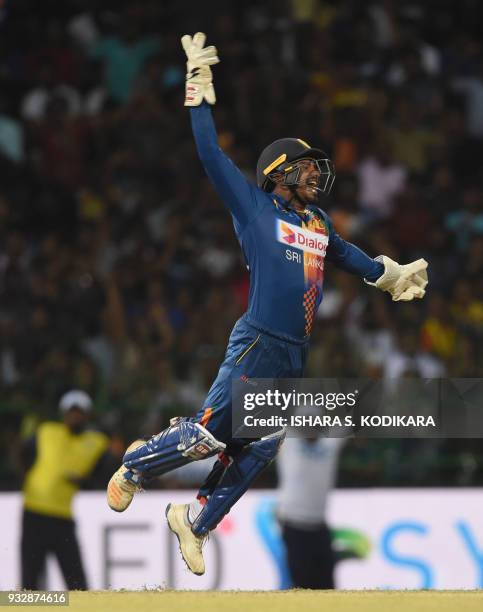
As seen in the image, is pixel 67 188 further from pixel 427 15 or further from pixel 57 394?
pixel 427 15

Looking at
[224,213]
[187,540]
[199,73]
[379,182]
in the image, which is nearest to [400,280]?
[199,73]

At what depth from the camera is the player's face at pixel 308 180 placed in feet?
28.1

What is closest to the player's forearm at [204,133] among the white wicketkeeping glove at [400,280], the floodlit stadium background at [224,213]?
the white wicketkeeping glove at [400,280]

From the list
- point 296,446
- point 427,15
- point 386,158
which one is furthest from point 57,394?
point 427,15

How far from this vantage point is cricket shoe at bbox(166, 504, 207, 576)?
863 centimetres

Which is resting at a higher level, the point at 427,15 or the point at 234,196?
the point at 427,15

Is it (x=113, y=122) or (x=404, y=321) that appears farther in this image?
(x=113, y=122)

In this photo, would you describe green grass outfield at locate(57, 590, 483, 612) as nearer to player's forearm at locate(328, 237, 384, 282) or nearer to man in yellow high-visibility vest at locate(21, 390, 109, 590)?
player's forearm at locate(328, 237, 384, 282)

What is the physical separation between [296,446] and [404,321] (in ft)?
6.63

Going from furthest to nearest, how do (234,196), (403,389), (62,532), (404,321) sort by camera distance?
(404,321), (62,532), (403,389), (234,196)

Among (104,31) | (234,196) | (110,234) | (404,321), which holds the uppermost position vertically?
(104,31)

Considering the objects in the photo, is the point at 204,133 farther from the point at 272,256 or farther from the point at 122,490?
the point at 122,490

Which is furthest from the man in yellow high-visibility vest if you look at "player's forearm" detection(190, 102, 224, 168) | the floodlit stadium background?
"player's forearm" detection(190, 102, 224, 168)

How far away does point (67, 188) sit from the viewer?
50.4 ft
